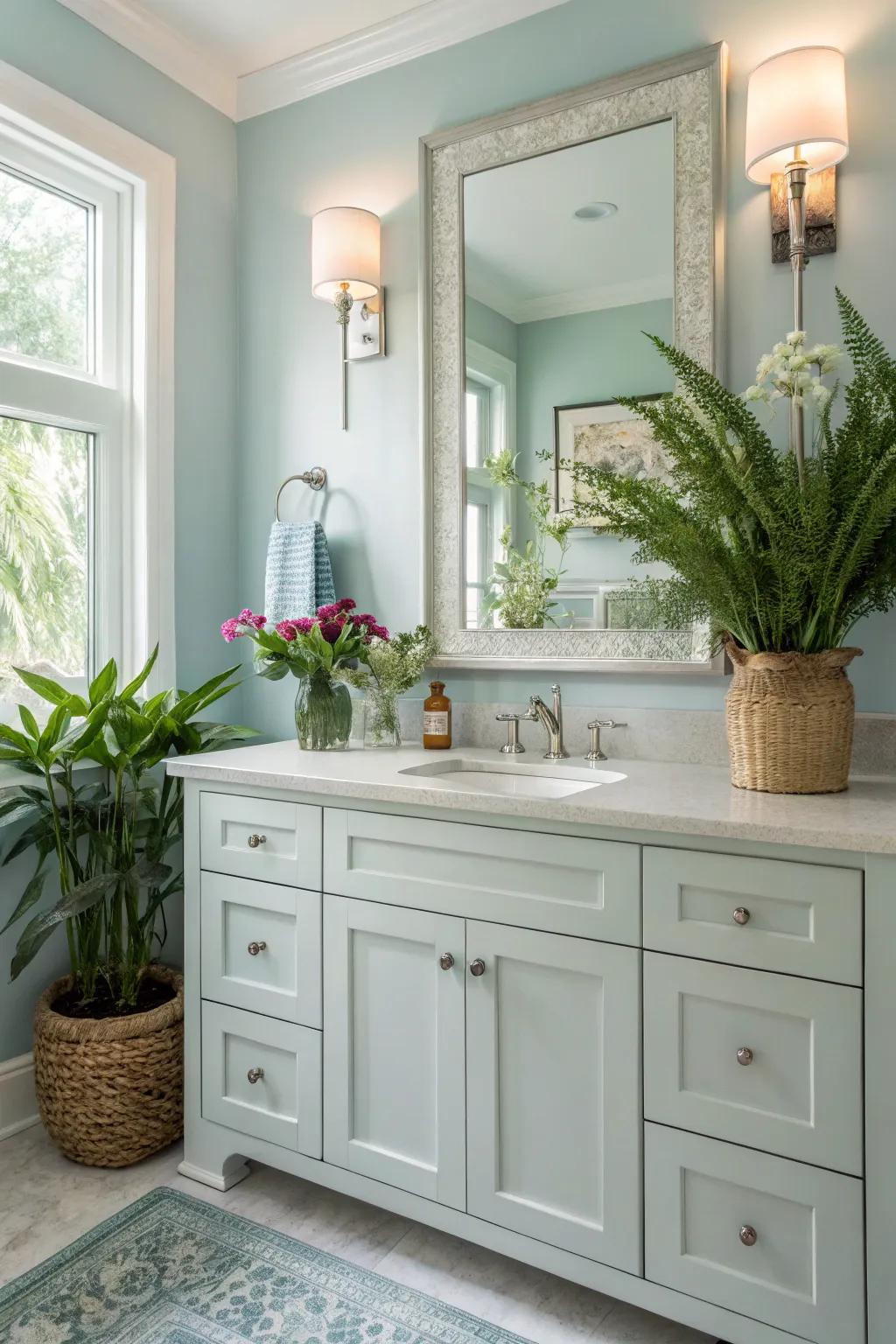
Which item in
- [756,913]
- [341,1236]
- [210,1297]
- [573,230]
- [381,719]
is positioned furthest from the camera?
[381,719]

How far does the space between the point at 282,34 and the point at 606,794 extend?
82.0 inches

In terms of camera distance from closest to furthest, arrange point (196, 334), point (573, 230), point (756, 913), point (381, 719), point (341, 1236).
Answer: point (756, 913) → point (341, 1236) → point (573, 230) → point (381, 719) → point (196, 334)

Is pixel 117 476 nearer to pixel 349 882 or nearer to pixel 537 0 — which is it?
pixel 349 882

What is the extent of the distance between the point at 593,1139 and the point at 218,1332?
68 centimetres

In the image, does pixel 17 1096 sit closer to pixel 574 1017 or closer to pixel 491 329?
pixel 574 1017

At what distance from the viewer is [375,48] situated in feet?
7.48

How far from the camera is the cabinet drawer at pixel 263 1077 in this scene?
176cm

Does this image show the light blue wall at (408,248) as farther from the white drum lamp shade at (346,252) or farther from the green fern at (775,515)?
the green fern at (775,515)

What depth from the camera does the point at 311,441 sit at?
96.6 inches

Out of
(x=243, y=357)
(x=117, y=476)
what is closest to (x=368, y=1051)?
(x=117, y=476)

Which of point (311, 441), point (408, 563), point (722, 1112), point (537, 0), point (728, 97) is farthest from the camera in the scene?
point (311, 441)

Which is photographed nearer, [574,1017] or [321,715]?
[574,1017]

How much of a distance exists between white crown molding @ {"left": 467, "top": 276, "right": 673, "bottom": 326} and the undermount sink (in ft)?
3.23

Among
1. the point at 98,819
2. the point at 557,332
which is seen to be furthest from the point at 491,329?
the point at 98,819
